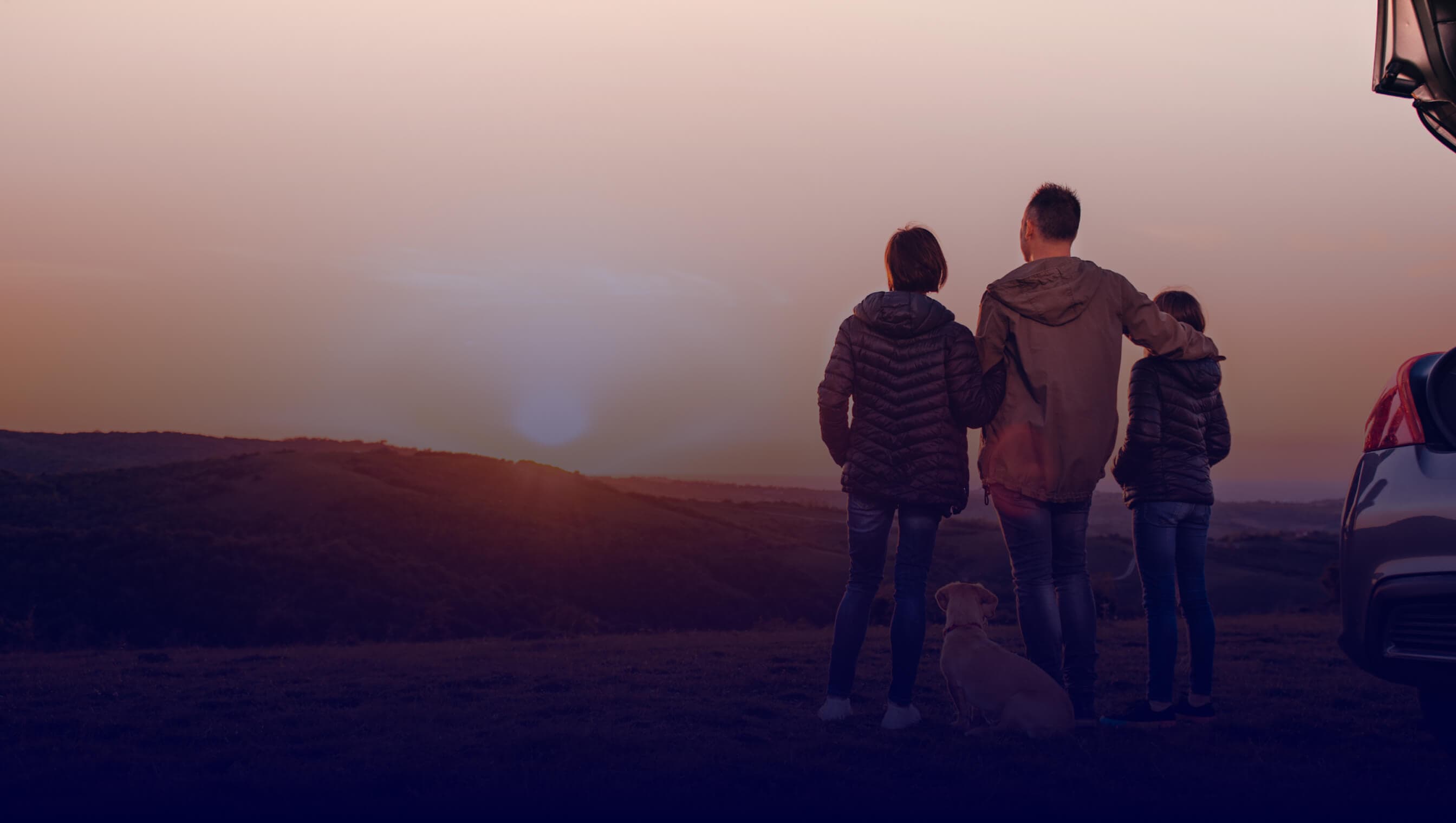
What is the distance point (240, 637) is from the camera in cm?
1602

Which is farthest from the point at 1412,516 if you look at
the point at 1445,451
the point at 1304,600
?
the point at 1304,600

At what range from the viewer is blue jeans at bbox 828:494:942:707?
5398 millimetres

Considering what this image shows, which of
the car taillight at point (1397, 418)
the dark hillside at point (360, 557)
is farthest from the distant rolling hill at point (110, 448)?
the car taillight at point (1397, 418)

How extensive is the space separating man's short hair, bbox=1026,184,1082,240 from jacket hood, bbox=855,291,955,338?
0.64m

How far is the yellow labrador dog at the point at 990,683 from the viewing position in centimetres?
499

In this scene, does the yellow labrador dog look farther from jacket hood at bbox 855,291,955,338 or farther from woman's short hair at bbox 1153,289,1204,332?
woman's short hair at bbox 1153,289,1204,332

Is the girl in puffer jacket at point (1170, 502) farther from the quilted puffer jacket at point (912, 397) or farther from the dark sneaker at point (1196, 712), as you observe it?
the quilted puffer jacket at point (912, 397)

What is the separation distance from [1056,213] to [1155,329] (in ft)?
2.45

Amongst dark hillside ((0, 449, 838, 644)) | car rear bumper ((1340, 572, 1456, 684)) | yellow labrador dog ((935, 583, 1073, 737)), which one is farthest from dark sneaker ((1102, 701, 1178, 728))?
dark hillside ((0, 449, 838, 644))

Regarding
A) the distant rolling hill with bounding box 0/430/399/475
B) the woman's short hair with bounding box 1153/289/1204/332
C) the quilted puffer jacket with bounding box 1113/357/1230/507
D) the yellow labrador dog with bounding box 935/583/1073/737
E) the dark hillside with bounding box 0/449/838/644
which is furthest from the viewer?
the distant rolling hill with bounding box 0/430/399/475

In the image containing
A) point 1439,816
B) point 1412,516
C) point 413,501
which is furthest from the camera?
point 413,501

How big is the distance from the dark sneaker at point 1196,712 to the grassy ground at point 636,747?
171 mm

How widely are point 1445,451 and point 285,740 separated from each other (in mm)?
5042

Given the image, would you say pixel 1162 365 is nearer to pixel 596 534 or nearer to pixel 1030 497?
pixel 1030 497
